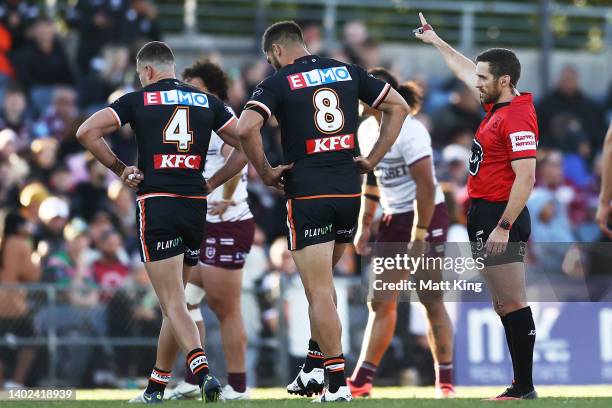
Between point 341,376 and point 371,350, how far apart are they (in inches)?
86.2

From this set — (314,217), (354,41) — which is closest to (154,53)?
(314,217)

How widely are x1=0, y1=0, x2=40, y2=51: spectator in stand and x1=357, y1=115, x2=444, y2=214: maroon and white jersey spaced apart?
347 inches

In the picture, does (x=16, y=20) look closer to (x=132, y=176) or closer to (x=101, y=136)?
(x=101, y=136)

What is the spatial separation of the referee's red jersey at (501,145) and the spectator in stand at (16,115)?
9056 millimetres

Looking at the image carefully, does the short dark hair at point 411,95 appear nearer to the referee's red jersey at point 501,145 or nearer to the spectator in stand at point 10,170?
the referee's red jersey at point 501,145

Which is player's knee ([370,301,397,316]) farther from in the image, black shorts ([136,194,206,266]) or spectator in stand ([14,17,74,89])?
spectator in stand ([14,17,74,89])

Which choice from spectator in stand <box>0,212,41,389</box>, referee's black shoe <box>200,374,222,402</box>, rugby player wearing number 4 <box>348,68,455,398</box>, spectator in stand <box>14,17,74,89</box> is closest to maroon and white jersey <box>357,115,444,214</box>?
rugby player wearing number 4 <box>348,68,455,398</box>

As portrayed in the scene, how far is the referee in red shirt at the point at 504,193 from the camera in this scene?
31.4ft

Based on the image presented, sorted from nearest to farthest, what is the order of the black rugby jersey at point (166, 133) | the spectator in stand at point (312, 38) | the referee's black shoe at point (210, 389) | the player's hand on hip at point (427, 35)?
the referee's black shoe at point (210, 389) < the black rugby jersey at point (166, 133) < the player's hand on hip at point (427, 35) < the spectator in stand at point (312, 38)

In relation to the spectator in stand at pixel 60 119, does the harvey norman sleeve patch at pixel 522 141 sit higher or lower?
lower

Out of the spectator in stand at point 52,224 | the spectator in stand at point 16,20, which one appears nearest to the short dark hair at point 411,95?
the spectator in stand at point 52,224

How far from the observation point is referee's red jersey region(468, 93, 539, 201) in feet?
31.2

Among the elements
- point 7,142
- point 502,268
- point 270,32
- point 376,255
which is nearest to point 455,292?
point 376,255

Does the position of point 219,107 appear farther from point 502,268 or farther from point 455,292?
point 455,292
